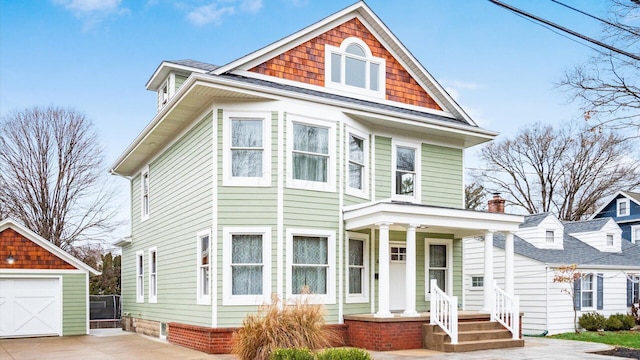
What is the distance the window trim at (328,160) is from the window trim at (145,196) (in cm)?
717

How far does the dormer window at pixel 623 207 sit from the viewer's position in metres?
36.6

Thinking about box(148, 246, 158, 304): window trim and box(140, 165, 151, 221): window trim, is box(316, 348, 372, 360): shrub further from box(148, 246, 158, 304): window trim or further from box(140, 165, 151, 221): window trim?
box(140, 165, 151, 221): window trim

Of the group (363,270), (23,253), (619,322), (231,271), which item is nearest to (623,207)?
(619,322)

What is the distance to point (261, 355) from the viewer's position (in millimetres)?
10703

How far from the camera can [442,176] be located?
1706cm

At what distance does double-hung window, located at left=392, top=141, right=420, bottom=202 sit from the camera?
1617 centimetres

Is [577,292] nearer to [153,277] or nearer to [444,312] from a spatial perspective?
[444,312]

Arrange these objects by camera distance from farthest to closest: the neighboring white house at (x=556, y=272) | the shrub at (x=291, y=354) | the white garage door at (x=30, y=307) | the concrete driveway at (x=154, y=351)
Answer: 1. the neighboring white house at (x=556, y=272)
2. the white garage door at (x=30, y=307)
3. the concrete driveway at (x=154, y=351)
4. the shrub at (x=291, y=354)

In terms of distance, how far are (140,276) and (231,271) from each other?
26.6ft

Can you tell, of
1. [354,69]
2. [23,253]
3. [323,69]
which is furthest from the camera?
[23,253]

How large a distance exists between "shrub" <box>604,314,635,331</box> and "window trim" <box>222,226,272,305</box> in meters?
13.6

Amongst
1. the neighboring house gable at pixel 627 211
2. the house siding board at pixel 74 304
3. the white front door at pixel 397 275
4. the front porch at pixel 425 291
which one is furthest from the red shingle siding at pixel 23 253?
the neighboring house gable at pixel 627 211

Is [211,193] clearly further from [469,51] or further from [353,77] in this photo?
[469,51]

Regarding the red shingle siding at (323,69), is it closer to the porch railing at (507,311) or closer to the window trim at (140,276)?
the porch railing at (507,311)
